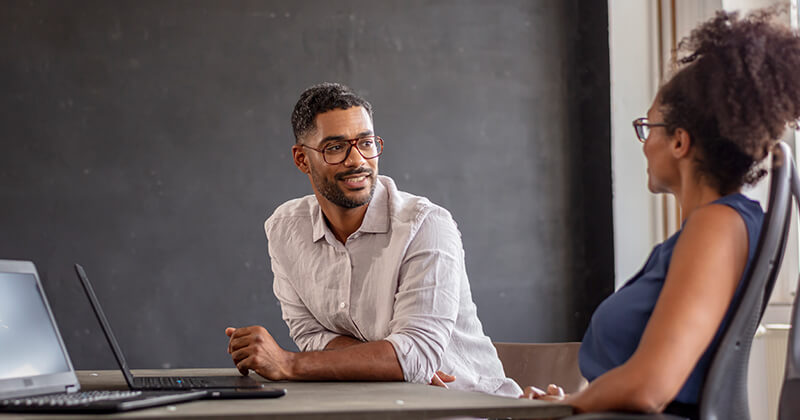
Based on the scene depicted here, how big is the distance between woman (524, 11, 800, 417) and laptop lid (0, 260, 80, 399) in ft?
3.15

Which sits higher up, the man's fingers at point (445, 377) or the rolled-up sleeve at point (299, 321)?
the rolled-up sleeve at point (299, 321)

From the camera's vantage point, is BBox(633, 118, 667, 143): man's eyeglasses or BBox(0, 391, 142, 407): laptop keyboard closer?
BBox(0, 391, 142, 407): laptop keyboard

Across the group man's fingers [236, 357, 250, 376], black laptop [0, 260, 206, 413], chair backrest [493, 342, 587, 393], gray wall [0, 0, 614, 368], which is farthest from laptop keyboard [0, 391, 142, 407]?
gray wall [0, 0, 614, 368]

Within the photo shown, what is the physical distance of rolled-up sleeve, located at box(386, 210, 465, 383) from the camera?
76.2 inches

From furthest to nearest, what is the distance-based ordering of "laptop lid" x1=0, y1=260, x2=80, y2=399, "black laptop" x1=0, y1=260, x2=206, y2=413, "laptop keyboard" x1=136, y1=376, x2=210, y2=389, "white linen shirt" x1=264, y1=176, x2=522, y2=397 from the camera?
"white linen shirt" x1=264, y1=176, x2=522, y2=397
"laptop keyboard" x1=136, y1=376, x2=210, y2=389
"laptop lid" x1=0, y1=260, x2=80, y2=399
"black laptop" x1=0, y1=260, x2=206, y2=413

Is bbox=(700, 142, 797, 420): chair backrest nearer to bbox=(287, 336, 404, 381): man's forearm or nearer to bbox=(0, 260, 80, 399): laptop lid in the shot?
bbox=(287, 336, 404, 381): man's forearm

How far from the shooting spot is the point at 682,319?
1.25 metres

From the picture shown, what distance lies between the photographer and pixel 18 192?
3072mm

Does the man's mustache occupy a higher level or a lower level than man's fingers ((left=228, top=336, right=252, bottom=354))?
higher

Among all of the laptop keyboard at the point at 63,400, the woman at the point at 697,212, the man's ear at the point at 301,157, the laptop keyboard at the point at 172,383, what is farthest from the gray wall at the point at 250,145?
the woman at the point at 697,212

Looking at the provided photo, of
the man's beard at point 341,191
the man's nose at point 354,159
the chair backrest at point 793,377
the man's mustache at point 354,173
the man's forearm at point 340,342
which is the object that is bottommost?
the man's forearm at point 340,342

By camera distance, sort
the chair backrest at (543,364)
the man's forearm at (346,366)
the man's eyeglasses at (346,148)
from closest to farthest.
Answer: the man's forearm at (346,366) → the man's eyeglasses at (346,148) → the chair backrest at (543,364)

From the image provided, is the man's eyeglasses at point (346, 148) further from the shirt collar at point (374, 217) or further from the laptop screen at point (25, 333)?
the laptop screen at point (25, 333)

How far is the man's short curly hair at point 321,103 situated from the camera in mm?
2312
